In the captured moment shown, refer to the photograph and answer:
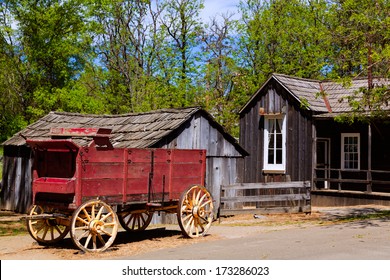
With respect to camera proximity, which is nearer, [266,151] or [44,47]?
[266,151]

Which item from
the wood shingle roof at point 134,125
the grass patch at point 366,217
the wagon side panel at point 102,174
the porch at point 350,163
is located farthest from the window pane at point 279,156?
the wagon side panel at point 102,174

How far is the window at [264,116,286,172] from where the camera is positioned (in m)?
26.1

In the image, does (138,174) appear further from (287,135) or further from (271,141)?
(271,141)

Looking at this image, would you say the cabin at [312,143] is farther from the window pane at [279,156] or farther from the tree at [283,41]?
the tree at [283,41]

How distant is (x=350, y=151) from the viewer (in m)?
25.8

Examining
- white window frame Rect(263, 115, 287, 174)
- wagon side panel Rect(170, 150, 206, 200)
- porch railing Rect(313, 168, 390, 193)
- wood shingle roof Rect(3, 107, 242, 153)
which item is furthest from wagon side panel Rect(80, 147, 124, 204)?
white window frame Rect(263, 115, 287, 174)

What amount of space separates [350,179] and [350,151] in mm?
1611

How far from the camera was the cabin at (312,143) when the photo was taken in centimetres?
2477

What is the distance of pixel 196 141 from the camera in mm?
19531

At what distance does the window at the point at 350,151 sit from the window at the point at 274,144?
269 cm

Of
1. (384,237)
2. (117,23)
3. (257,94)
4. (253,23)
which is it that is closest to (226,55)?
(253,23)

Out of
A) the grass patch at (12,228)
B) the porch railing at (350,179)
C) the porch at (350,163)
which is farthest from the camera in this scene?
the porch at (350,163)

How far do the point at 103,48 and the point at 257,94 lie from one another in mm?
19260

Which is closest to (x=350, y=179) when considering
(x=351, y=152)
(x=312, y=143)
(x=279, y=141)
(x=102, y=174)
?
(x=351, y=152)
